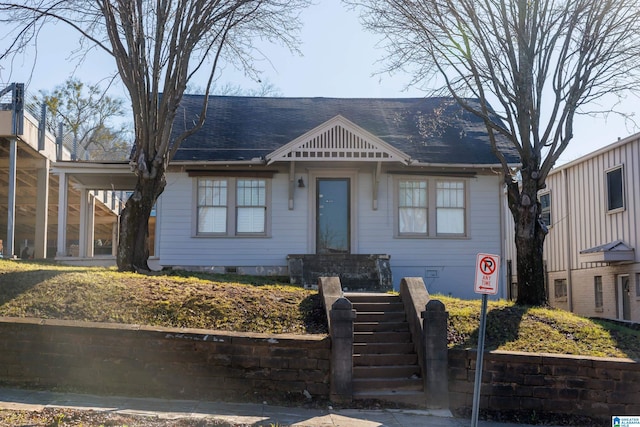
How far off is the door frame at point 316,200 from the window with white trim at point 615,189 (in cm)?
664

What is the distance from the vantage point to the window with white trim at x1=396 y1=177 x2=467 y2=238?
1744cm

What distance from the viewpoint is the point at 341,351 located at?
9.45 metres

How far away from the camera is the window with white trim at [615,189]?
16.9 m

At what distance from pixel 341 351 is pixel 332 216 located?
26.4 feet

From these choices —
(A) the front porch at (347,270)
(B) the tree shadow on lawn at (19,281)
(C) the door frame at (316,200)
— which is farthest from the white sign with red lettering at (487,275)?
(C) the door frame at (316,200)

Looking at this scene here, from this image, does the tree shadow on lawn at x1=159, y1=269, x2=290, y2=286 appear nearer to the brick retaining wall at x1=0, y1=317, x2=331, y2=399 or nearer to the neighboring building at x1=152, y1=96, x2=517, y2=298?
the neighboring building at x1=152, y1=96, x2=517, y2=298

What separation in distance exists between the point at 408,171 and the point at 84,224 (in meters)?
10.0

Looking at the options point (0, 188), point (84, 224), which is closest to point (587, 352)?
point (84, 224)

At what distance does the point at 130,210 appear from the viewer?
42.7ft

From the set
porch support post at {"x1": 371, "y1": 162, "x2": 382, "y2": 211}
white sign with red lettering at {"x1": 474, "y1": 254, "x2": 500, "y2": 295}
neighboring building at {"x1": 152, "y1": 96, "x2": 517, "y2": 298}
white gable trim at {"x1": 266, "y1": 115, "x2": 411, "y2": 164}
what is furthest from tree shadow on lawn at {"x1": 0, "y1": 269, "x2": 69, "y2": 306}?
porch support post at {"x1": 371, "y1": 162, "x2": 382, "y2": 211}

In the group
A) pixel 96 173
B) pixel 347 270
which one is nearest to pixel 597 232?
pixel 347 270

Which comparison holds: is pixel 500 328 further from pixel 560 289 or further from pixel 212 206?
pixel 560 289

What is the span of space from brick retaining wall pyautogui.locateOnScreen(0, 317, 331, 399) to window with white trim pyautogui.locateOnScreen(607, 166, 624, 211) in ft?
36.1

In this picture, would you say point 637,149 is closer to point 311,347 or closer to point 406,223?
point 406,223
